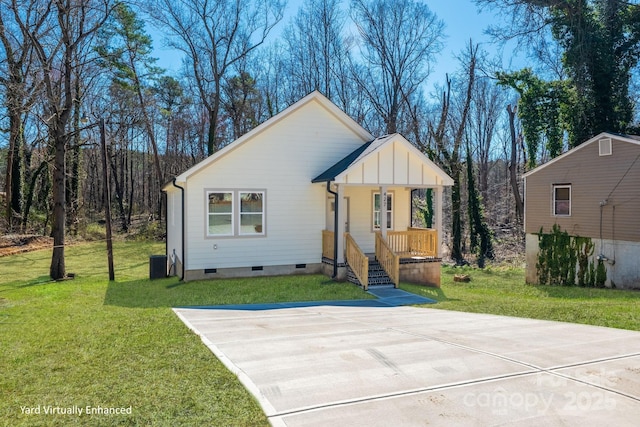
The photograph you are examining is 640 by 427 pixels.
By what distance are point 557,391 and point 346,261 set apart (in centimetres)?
940

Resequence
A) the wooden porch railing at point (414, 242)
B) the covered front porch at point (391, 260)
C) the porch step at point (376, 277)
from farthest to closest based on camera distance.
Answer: the wooden porch railing at point (414, 242) → the covered front porch at point (391, 260) → the porch step at point (376, 277)

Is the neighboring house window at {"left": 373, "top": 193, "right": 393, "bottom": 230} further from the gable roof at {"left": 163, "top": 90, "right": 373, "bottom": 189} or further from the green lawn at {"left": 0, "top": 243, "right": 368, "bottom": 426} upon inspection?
the green lawn at {"left": 0, "top": 243, "right": 368, "bottom": 426}

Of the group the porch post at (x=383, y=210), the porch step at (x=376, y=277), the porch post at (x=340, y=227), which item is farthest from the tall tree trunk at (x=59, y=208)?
the porch post at (x=383, y=210)

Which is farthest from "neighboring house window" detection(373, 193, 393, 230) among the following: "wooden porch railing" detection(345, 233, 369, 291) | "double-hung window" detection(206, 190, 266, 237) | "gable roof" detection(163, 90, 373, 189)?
"double-hung window" detection(206, 190, 266, 237)

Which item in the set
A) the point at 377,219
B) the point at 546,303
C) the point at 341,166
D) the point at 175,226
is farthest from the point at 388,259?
the point at 175,226

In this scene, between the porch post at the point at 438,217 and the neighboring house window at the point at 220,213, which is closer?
the neighboring house window at the point at 220,213

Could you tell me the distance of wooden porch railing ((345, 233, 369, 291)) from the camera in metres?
12.3

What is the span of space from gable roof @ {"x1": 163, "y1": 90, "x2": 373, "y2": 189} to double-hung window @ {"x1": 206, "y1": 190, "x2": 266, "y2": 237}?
0.89 meters

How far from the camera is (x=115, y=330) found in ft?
22.6

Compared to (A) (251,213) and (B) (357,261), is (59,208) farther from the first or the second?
(B) (357,261)

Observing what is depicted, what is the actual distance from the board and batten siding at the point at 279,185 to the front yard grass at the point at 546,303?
3.92 metres

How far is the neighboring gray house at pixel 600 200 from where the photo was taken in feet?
52.9

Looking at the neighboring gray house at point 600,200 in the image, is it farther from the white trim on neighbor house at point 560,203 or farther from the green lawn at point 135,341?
the green lawn at point 135,341

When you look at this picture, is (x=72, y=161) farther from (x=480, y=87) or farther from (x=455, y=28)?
(x=480, y=87)
